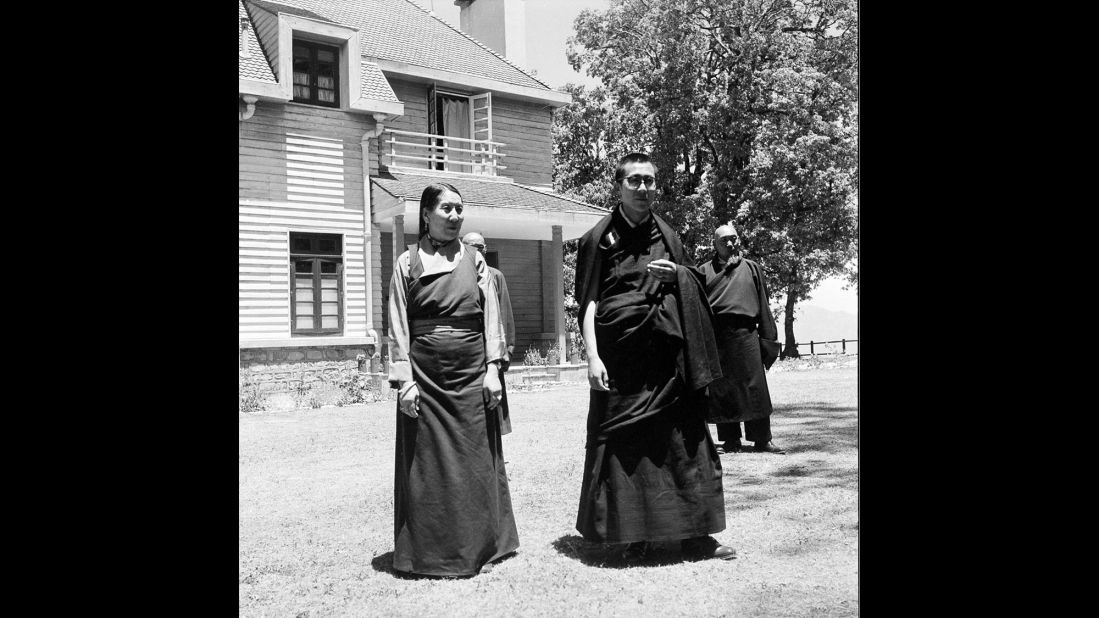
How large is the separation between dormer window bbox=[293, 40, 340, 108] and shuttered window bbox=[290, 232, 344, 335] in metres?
2.59

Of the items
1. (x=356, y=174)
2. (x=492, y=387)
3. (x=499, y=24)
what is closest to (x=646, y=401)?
(x=492, y=387)

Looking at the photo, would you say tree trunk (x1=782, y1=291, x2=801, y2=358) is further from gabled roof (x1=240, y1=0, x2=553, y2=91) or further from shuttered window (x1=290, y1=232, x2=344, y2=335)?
shuttered window (x1=290, y1=232, x2=344, y2=335)

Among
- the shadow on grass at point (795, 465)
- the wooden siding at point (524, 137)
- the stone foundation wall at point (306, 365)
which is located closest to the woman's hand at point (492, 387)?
the shadow on grass at point (795, 465)

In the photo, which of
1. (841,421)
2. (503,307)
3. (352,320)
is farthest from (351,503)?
(352,320)

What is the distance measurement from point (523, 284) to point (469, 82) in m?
4.52

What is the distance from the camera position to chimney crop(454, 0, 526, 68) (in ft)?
75.7

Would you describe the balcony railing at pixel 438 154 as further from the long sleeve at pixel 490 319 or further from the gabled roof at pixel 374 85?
the long sleeve at pixel 490 319

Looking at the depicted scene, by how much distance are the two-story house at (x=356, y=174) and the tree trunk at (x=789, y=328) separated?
27.1 feet

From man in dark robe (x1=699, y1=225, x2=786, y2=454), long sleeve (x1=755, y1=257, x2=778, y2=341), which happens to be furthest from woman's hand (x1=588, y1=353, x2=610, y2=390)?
long sleeve (x1=755, y1=257, x2=778, y2=341)

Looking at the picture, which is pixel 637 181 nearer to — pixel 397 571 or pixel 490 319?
pixel 490 319

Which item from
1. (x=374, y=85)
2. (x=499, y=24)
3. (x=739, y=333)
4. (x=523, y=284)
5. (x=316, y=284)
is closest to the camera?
(x=739, y=333)

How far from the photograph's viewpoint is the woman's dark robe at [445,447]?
15.4ft

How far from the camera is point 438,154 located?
19.7 meters
